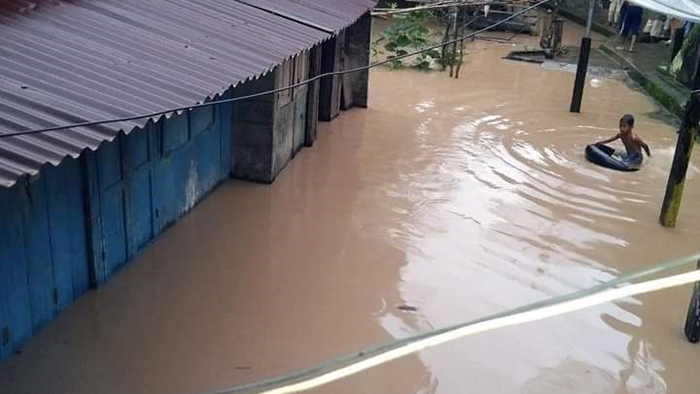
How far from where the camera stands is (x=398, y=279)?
683 cm

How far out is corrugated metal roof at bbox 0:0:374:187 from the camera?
3.73m

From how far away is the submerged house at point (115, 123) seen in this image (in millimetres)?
4039

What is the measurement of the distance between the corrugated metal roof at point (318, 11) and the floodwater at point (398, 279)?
6.68 feet

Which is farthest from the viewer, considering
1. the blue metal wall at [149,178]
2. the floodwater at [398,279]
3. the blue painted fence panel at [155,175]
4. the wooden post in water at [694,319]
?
the blue painted fence panel at [155,175]

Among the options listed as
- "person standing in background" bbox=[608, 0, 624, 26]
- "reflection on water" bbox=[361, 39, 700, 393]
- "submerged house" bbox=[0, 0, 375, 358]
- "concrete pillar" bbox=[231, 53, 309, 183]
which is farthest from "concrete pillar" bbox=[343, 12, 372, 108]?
"person standing in background" bbox=[608, 0, 624, 26]

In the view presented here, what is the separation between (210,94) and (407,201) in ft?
14.1

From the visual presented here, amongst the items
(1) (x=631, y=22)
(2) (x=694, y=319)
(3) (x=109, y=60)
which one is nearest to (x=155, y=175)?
(3) (x=109, y=60)

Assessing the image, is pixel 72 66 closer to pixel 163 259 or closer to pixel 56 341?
pixel 56 341

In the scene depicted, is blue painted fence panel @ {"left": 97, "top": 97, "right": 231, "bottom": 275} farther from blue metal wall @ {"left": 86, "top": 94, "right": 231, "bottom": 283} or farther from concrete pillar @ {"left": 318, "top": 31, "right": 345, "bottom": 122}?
concrete pillar @ {"left": 318, "top": 31, "right": 345, "bottom": 122}

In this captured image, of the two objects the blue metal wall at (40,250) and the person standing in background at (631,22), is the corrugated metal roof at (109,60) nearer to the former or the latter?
the blue metal wall at (40,250)

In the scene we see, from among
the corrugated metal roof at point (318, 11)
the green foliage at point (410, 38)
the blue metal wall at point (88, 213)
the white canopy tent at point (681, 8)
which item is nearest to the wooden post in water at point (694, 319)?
the white canopy tent at point (681, 8)

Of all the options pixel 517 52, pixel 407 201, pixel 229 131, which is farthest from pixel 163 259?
pixel 517 52

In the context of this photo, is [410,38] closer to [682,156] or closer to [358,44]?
[358,44]

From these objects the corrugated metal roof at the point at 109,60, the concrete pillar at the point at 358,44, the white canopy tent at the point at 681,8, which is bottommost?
the concrete pillar at the point at 358,44
